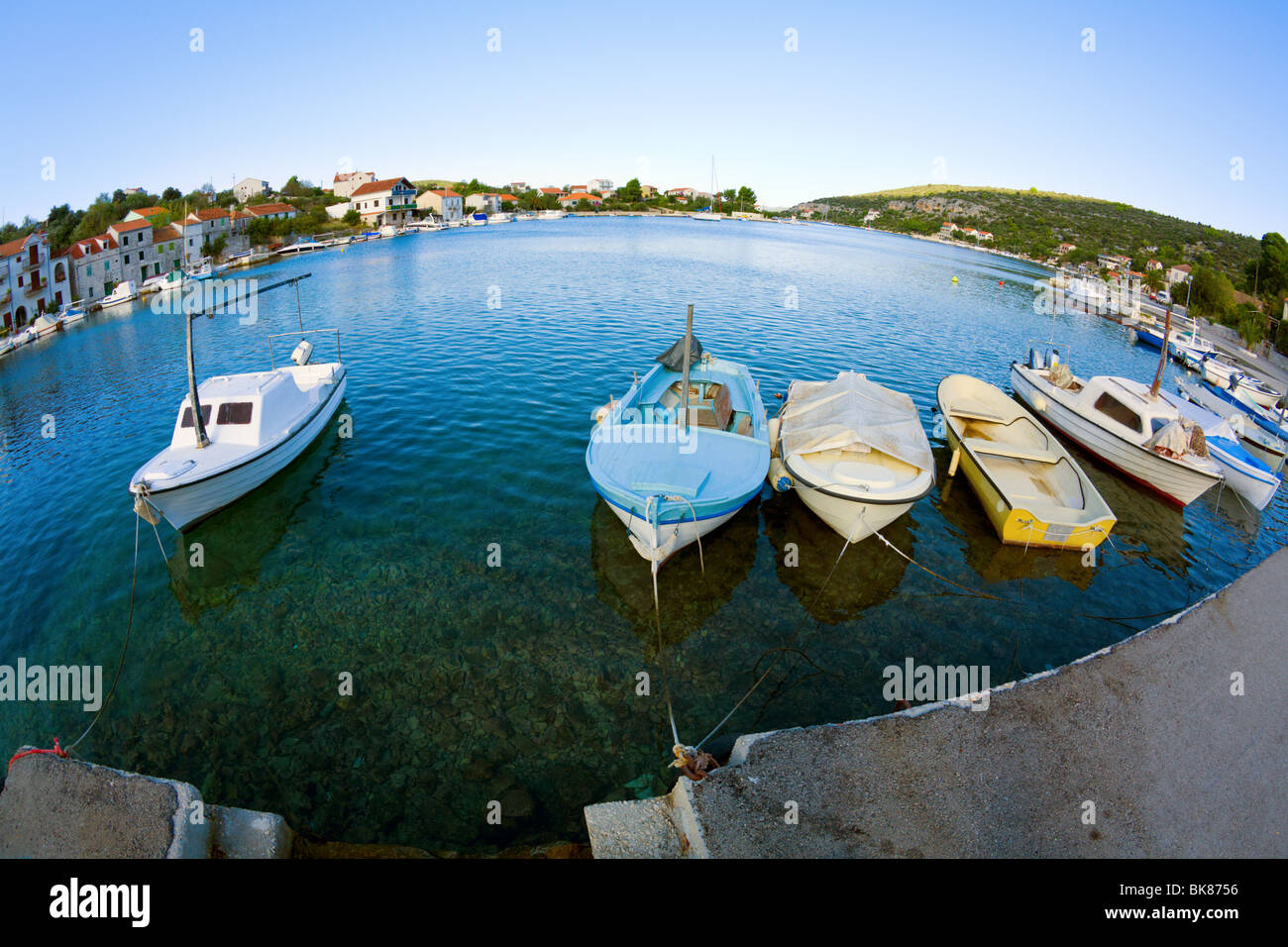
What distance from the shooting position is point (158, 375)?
87.7 feet

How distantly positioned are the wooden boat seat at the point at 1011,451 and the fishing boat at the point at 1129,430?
348 cm

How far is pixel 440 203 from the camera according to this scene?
123 m

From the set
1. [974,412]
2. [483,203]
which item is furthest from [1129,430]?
[483,203]

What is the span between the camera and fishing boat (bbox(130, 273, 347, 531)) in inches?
492

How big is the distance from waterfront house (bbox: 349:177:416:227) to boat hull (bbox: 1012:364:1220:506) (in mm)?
122606

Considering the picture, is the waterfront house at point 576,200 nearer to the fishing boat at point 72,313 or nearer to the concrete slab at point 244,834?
the fishing boat at point 72,313

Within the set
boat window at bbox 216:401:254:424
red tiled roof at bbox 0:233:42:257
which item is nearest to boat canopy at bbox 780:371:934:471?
boat window at bbox 216:401:254:424

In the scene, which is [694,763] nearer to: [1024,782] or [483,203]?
[1024,782]

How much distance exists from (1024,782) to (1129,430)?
54.8 ft

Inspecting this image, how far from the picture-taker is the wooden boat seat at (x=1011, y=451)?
1558 cm

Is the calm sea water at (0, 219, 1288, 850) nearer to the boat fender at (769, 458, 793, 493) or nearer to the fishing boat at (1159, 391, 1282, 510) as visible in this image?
the fishing boat at (1159, 391, 1282, 510)

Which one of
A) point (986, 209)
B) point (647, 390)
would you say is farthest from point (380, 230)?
point (986, 209)

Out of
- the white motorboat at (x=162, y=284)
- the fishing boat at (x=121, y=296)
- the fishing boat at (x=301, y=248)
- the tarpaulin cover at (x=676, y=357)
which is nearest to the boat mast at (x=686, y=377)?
the tarpaulin cover at (x=676, y=357)
